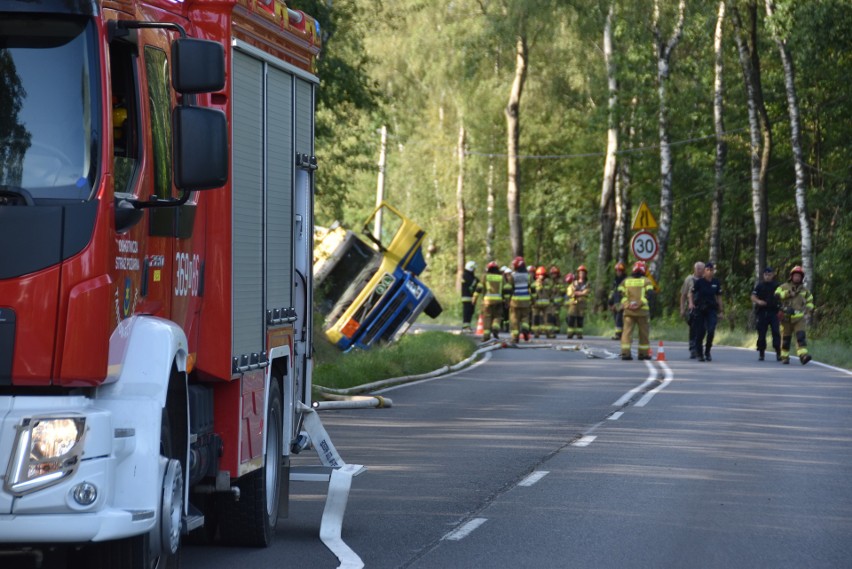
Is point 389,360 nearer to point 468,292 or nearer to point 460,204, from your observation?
point 468,292

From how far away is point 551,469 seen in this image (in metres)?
12.9

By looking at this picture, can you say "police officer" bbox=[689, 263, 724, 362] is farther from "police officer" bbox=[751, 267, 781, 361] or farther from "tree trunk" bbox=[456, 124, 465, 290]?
"tree trunk" bbox=[456, 124, 465, 290]

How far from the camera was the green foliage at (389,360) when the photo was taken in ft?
70.1

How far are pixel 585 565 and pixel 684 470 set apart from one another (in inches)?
179

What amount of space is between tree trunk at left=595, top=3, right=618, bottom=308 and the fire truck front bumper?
43173 millimetres

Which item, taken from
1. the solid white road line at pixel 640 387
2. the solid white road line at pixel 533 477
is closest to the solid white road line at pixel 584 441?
the solid white road line at pixel 533 477

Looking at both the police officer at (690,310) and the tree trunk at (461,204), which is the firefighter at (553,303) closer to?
the police officer at (690,310)

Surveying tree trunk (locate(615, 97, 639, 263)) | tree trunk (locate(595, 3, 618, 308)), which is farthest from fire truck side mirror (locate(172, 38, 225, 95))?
tree trunk (locate(615, 97, 639, 263))

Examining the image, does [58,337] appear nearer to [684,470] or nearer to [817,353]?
[684,470]

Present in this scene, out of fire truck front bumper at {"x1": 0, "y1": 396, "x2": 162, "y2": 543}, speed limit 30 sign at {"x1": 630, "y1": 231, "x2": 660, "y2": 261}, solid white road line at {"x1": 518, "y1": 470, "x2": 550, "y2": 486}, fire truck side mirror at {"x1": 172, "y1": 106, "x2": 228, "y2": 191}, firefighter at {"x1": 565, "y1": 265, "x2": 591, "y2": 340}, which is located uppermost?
speed limit 30 sign at {"x1": 630, "y1": 231, "x2": 660, "y2": 261}

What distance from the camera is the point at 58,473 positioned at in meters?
5.76

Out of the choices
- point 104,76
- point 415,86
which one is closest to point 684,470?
point 104,76

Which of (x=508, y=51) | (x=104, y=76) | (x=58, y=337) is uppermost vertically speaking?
(x=508, y=51)

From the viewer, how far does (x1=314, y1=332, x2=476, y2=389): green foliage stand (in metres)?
21.4
